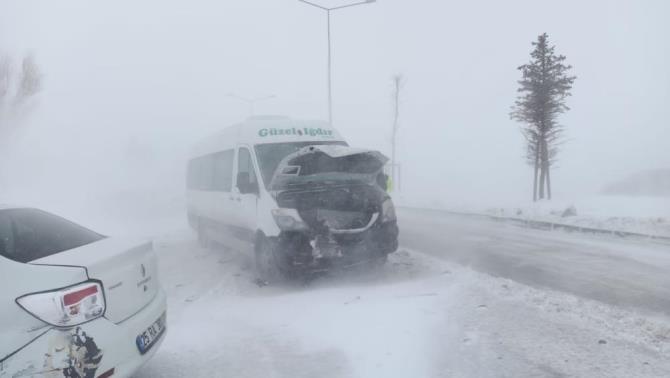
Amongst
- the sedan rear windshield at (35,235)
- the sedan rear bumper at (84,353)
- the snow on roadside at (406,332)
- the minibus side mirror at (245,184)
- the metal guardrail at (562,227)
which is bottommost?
the snow on roadside at (406,332)

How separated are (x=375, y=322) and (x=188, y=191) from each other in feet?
30.0

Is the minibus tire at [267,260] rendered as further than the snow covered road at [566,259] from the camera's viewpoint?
Yes

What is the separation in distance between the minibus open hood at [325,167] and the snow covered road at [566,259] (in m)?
2.48

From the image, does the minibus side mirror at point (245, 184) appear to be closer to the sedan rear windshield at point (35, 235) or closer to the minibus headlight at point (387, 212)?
the minibus headlight at point (387, 212)

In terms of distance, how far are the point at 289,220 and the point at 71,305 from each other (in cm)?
394

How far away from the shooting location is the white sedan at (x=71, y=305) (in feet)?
8.53

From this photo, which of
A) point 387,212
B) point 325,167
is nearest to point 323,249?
point 387,212

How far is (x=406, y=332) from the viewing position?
190 inches

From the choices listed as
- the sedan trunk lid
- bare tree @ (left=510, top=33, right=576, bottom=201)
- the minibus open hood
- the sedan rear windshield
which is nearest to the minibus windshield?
the minibus open hood

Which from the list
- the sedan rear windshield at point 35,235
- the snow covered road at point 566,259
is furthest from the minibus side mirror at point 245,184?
the snow covered road at point 566,259

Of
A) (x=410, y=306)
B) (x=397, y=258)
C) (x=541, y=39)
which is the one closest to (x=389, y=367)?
(x=410, y=306)

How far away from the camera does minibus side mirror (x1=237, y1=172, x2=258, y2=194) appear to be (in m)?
7.36

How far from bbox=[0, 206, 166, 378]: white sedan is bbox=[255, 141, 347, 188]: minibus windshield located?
377 cm

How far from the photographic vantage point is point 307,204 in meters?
6.71
